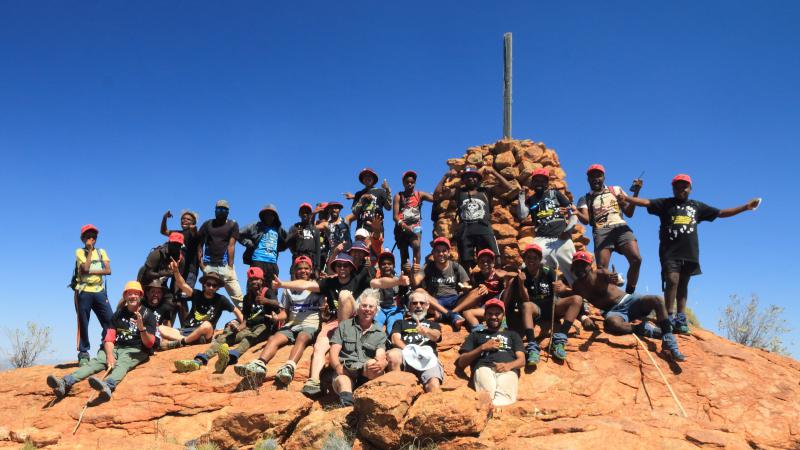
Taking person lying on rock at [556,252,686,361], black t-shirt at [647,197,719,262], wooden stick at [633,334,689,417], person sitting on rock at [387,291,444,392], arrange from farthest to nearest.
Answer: black t-shirt at [647,197,719,262] → person lying on rock at [556,252,686,361] → wooden stick at [633,334,689,417] → person sitting on rock at [387,291,444,392]

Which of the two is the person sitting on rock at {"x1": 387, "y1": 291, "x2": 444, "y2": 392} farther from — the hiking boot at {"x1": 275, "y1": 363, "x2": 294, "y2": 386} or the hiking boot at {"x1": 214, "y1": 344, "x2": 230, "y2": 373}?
the hiking boot at {"x1": 214, "y1": 344, "x2": 230, "y2": 373}

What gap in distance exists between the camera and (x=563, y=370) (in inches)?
289

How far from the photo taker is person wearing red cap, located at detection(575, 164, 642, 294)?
28.1ft

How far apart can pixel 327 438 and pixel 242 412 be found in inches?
44.4

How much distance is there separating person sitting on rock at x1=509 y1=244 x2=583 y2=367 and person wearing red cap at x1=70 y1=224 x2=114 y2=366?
6.84 metres

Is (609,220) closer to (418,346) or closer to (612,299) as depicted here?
(612,299)

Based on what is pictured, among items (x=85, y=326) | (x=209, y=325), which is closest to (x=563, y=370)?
(x=209, y=325)

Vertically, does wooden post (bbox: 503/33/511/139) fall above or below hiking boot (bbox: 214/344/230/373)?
above

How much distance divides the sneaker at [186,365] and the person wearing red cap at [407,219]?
4392 millimetres

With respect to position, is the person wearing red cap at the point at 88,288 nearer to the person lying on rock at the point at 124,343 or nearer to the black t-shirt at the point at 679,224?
the person lying on rock at the point at 124,343

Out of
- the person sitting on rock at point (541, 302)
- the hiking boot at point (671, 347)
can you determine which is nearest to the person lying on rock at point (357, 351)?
the person sitting on rock at point (541, 302)

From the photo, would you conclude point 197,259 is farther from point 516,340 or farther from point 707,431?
point 707,431

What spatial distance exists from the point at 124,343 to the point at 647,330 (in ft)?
26.4

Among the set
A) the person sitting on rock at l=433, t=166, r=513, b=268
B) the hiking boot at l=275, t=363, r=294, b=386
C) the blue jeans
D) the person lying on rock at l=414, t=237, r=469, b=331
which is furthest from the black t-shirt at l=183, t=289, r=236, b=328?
the person sitting on rock at l=433, t=166, r=513, b=268
